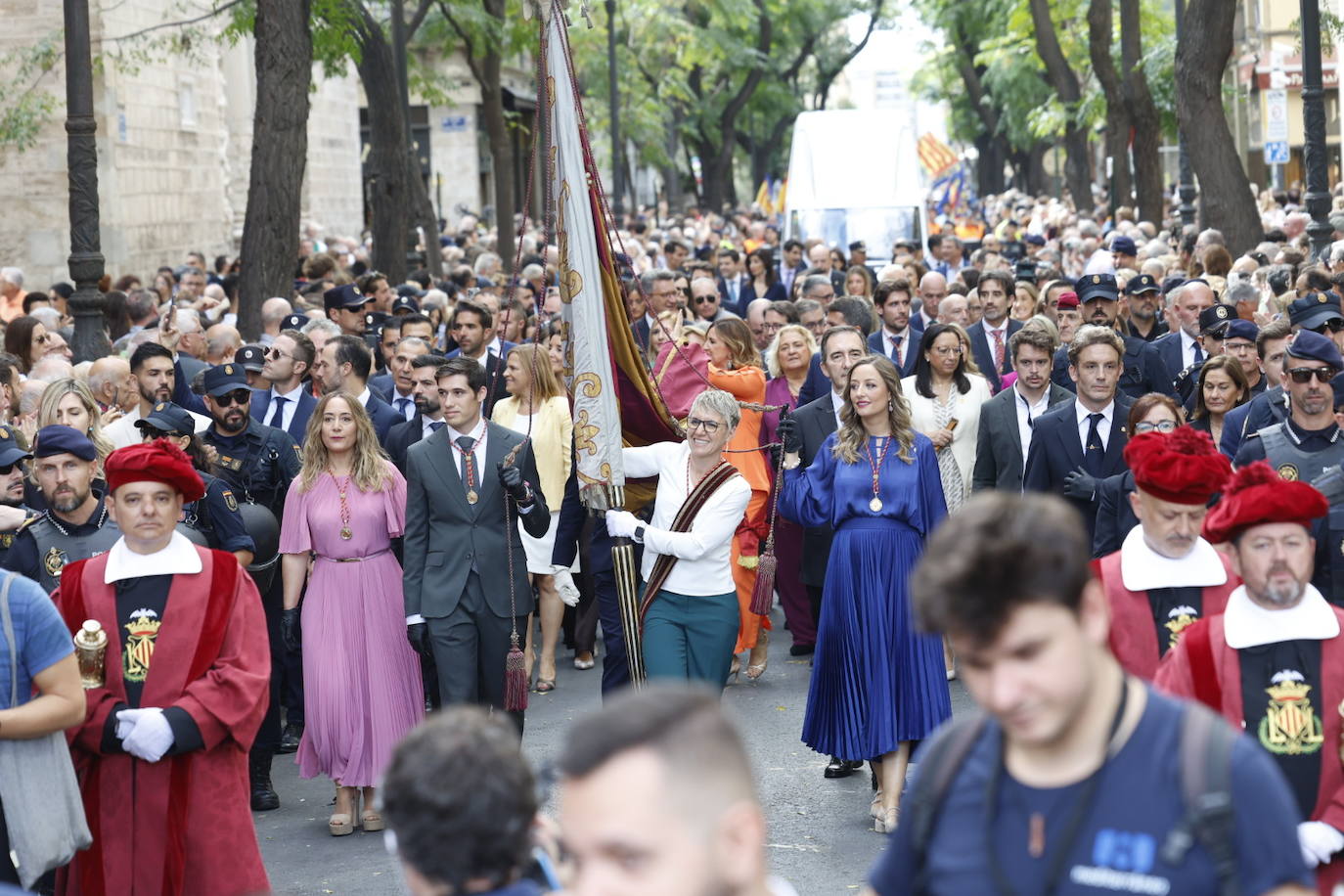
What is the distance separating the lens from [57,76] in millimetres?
24031

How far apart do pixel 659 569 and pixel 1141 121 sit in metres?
21.7

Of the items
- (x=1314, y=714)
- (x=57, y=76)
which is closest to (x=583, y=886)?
(x=1314, y=714)

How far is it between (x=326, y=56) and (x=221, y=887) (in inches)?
656

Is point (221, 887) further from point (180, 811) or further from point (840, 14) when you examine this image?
point (840, 14)

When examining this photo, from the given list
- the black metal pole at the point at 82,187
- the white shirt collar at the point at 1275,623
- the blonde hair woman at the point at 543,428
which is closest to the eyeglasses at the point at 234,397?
the blonde hair woman at the point at 543,428

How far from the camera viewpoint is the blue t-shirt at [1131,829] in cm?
295

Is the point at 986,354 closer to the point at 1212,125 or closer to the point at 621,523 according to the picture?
the point at 621,523

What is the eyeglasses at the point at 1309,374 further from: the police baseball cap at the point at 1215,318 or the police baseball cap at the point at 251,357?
the police baseball cap at the point at 251,357

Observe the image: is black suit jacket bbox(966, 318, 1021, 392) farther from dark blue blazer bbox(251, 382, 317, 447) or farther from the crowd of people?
dark blue blazer bbox(251, 382, 317, 447)

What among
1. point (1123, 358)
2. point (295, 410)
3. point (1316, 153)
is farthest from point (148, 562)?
point (1316, 153)

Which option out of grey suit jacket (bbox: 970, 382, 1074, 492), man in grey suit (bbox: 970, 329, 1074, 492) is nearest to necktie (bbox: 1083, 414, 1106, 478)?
man in grey suit (bbox: 970, 329, 1074, 492)

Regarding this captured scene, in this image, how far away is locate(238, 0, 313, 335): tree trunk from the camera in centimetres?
1581

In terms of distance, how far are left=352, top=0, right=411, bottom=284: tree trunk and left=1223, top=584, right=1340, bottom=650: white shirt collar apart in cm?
1815

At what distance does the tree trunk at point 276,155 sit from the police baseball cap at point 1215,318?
25.4ft
